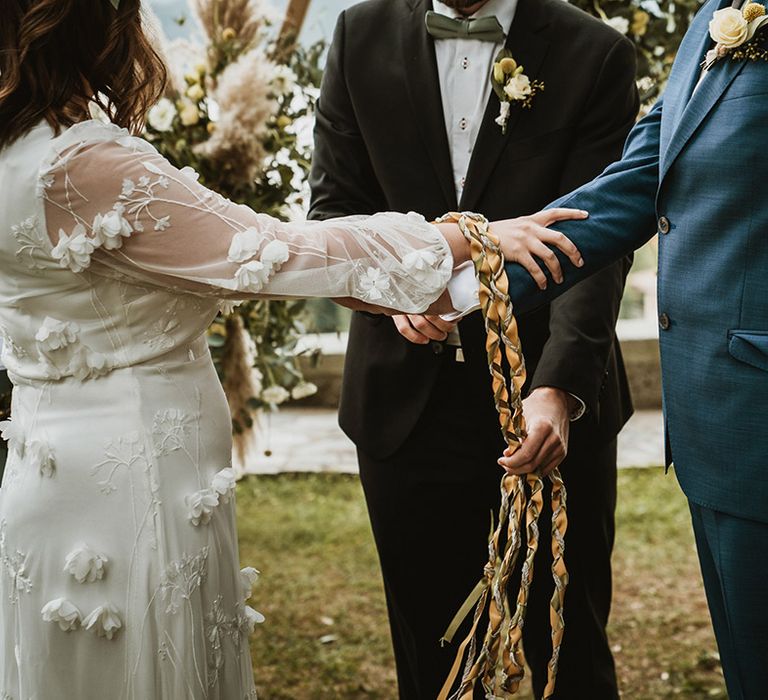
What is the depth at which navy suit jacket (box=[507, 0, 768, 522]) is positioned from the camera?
174 cm

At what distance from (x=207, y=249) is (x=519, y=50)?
100 cm

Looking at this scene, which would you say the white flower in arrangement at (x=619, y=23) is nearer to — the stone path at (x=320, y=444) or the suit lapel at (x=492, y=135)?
the suit lapel at (x=492, y=135)

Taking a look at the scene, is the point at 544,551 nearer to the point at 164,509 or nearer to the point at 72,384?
the point at 164,509

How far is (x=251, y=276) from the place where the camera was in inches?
70.1

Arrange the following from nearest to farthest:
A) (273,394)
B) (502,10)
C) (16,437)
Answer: (16,437) < (502,10) < (273,394)

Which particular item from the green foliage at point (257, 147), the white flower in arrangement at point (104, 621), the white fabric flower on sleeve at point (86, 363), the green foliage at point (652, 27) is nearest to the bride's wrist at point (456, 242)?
the white fabric flower on sleeve at point (86, 363)

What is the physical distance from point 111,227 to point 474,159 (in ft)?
3.08

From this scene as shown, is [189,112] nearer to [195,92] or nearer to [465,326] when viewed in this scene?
[195,92]

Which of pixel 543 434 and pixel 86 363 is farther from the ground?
pixel 86 363

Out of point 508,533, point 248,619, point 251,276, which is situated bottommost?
point 248,619

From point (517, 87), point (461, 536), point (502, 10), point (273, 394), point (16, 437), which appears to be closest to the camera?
point (16, 437)

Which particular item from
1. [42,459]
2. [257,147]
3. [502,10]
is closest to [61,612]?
[42,459]

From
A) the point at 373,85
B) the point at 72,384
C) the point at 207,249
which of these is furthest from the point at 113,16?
the point at 373,85

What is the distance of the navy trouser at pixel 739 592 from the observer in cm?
178
